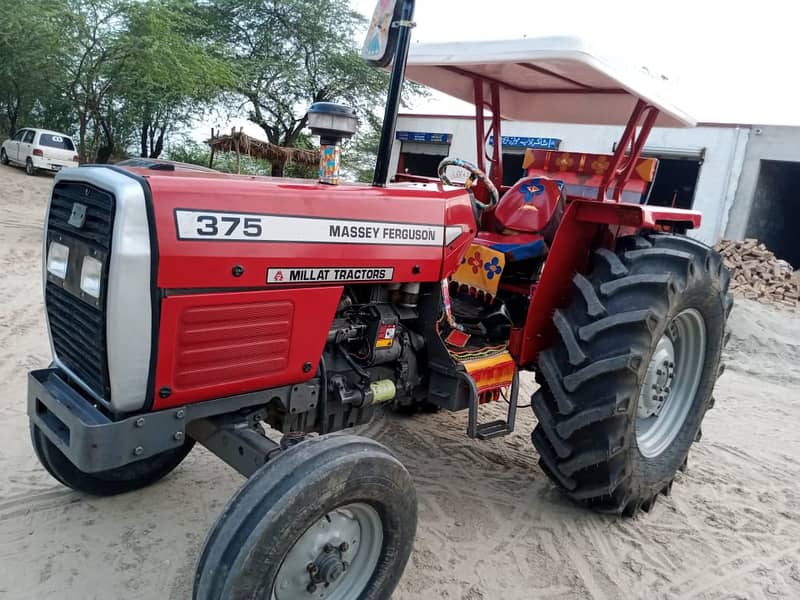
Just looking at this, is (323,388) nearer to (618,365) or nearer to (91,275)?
(91,275)

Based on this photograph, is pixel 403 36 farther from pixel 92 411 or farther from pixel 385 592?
pixel 385 592

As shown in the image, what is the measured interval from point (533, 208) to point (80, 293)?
87.7 inches

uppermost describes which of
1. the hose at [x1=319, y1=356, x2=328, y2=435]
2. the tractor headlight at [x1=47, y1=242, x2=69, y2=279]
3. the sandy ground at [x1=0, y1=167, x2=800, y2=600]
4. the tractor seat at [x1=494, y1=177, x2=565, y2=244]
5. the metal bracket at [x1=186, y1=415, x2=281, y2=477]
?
the tractor seat at [x1=494, y1=177, x2=565, y2=244]

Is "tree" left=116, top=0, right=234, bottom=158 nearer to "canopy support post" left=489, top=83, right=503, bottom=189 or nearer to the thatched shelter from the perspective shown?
the thatched shelter

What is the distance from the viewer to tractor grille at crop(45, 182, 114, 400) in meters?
1.94

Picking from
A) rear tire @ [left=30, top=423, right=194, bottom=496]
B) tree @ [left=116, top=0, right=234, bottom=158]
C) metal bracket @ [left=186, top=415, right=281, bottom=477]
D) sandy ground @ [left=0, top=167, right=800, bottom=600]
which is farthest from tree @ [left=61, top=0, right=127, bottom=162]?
metal bracket @ [left=186, top=415, right=281, bottom=477]

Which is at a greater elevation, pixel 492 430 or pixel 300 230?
pixel 300 230

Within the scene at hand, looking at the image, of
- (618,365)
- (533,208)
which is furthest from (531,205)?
(618,365)

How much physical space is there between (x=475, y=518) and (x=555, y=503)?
0.47 meters

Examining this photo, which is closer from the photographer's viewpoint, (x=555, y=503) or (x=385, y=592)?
(x=385, y=592)

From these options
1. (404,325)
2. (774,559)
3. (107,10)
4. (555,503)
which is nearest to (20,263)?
(404,325)

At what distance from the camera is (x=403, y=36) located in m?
2.58

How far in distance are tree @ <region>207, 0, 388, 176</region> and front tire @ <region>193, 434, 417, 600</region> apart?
64.4 ft

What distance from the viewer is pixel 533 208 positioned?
3.41 m
